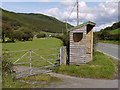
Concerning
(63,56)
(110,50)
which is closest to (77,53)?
(63,56)

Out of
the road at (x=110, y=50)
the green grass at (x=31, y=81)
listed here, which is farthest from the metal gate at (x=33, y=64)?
the road at (x=110, y=50)

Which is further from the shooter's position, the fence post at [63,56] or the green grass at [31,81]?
the fence post at [63,56]

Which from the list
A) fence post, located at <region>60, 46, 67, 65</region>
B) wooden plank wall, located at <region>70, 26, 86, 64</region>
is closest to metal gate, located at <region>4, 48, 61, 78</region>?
fence post, located at <region>60, 46, 67, 65</region>

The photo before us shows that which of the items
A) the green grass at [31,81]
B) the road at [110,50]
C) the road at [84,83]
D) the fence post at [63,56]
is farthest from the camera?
the road at [110,50]

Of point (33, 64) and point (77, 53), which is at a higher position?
point (77, 53)

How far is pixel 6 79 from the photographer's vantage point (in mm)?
5609

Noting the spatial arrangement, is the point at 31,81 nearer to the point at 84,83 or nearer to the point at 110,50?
the point at 84,83

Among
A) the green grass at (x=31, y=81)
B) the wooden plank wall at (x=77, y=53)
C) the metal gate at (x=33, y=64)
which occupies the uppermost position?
the wooden plank wall at (x=77, y=53)

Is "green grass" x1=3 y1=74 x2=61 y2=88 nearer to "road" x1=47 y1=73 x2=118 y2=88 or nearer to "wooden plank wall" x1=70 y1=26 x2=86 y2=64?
"road" x1=47 y1=73 x2=118 y2=88

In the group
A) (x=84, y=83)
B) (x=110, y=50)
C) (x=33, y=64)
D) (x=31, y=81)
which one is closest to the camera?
(x=84, y=83)

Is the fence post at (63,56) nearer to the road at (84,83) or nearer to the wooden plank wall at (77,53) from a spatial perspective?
the wooden plank wall at (77,53)

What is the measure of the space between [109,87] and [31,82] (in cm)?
350

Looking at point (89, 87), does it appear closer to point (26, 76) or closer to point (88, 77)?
point (88, 77)

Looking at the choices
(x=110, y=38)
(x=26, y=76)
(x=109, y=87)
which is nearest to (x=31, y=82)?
(x=26, y=76)
